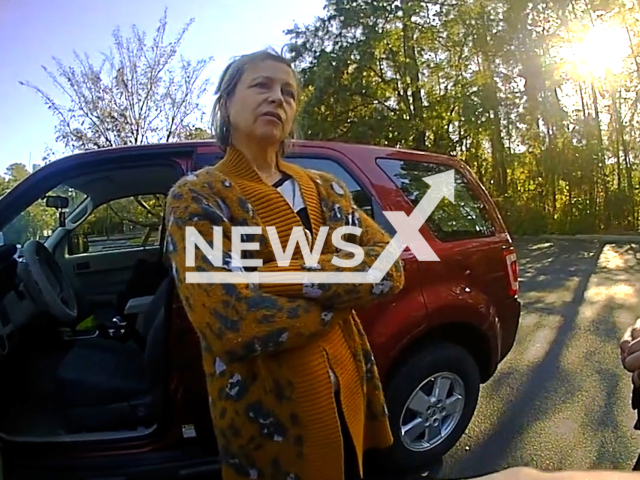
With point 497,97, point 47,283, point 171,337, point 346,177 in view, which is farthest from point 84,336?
point 497,97

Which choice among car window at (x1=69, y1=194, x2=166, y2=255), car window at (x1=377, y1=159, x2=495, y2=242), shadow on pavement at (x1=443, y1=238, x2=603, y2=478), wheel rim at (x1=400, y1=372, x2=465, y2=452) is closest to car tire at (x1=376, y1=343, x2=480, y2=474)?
wheel rim at (x1=400, y1=372, x2=465, y2=452)

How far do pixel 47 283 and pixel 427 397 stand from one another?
6.40ft

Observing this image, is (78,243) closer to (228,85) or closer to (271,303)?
(228,85)

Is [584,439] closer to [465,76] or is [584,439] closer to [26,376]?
[26,376]

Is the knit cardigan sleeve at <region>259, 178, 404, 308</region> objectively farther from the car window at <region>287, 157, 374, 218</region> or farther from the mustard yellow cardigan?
the car window at <region>287, 157, 374, 218</region>

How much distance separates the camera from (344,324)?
59.3 inches

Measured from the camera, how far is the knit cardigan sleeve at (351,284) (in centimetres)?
132

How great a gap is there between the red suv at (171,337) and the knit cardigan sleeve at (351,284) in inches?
35.4

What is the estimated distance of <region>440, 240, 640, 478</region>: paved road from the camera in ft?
9.68

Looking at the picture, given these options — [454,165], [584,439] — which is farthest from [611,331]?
[454,165]

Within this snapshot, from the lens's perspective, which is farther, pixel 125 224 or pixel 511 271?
pixel 125 224

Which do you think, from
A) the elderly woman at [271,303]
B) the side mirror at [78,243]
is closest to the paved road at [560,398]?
the elderly woman at [271,303]

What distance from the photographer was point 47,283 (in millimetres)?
2984

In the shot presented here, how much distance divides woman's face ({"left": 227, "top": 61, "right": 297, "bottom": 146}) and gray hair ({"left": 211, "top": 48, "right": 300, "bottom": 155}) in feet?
0.05
